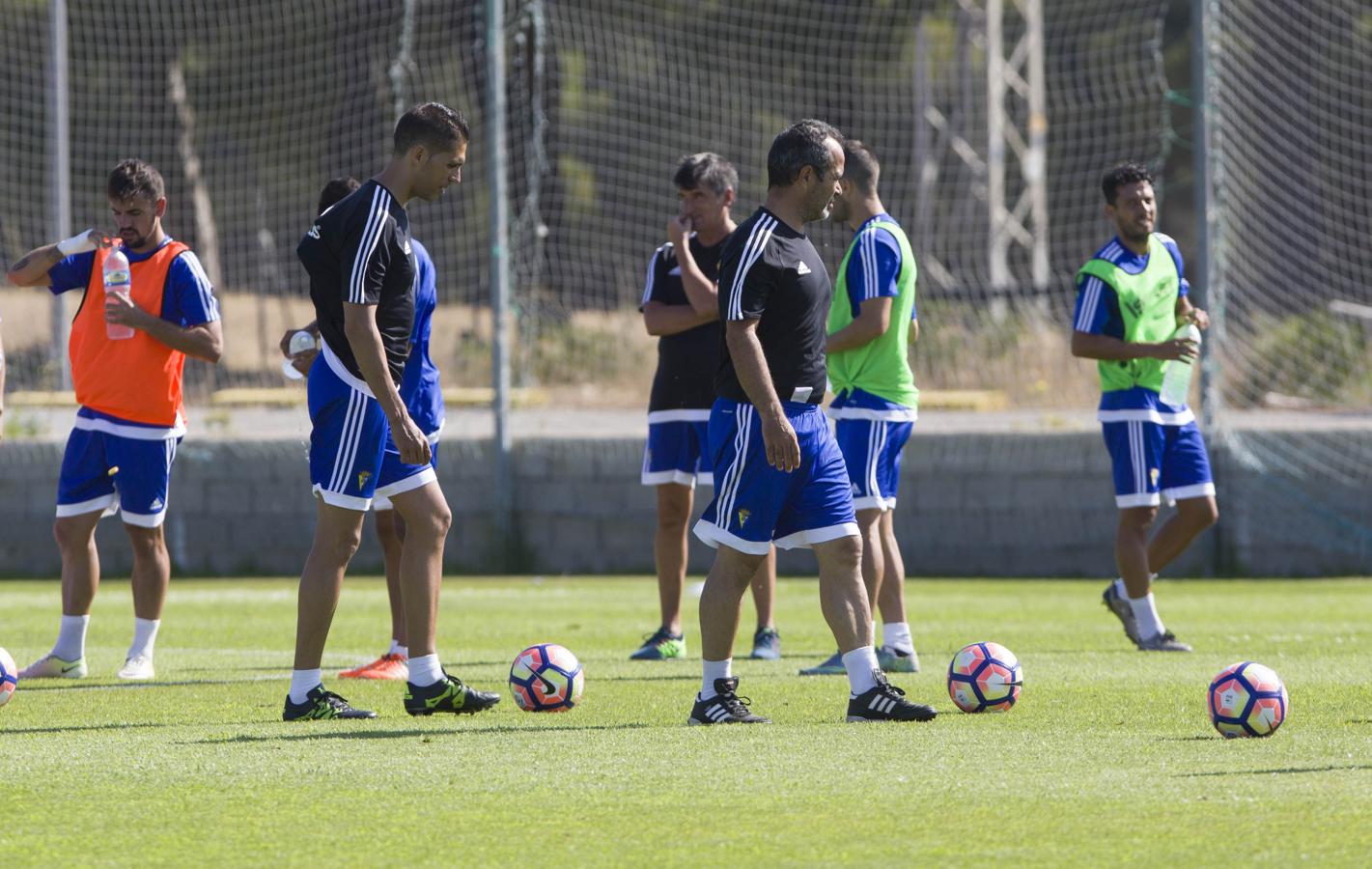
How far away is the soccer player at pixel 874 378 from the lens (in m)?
8.93

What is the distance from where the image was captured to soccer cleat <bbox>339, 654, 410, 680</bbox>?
9227 mm

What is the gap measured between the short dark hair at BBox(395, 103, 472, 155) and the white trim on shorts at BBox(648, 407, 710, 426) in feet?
10.6

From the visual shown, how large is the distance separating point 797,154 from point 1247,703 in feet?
8.39

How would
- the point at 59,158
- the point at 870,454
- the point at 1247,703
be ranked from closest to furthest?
the point at 1247,703, the point at 870,454, the point at 59,158

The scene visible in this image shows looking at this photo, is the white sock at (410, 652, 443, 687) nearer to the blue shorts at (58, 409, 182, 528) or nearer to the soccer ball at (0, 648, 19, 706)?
the soccer ball at (0, 648, 19, 706)

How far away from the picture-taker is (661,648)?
33.0 ft

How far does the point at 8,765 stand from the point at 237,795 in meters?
1.09

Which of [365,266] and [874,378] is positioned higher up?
[365,266]

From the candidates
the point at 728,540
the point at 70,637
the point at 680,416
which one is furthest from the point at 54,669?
the point at 728,540

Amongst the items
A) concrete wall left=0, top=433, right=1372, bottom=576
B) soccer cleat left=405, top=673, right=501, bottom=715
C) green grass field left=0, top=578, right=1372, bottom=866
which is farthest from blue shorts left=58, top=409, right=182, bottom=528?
concrete wall left=0, top=433, right=1372, bottom=576

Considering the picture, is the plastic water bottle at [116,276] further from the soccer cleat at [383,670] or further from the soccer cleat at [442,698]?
the soccer cleat at [442,698]

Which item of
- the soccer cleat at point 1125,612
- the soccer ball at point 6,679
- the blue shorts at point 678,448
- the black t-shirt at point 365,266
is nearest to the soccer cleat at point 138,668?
the soccer ball at point 6,679

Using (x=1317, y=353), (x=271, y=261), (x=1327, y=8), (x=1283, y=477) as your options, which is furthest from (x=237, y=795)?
(x=271, y=261)

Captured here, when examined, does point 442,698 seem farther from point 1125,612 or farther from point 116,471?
point 1125,612
